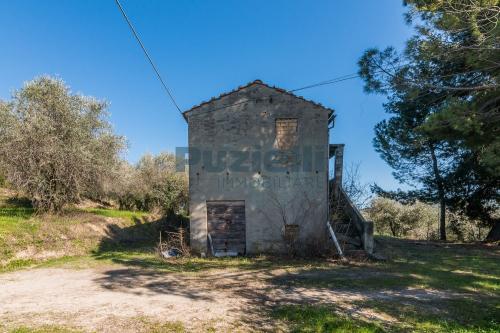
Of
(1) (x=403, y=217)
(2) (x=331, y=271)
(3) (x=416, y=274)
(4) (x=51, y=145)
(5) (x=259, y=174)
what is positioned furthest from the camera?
(1) (x=403, y=217)

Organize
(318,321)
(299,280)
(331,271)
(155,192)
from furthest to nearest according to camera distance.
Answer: (155,192)
(331,271)
(299,280)
(318,321)

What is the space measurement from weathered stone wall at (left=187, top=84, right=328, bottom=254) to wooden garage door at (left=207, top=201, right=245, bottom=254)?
275mm

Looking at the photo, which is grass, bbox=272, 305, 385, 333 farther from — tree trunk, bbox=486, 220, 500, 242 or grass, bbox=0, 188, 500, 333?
tree trunk, bbox=486, 220, 500, 242

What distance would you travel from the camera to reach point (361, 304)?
6.42 meters

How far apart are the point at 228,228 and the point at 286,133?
4.98 m

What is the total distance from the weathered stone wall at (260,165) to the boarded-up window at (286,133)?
10cm

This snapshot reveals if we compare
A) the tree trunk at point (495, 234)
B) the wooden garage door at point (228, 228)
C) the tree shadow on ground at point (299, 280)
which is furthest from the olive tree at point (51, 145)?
the tree trunk at point (495, 234)

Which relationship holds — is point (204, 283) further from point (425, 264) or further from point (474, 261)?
point (474, 261)

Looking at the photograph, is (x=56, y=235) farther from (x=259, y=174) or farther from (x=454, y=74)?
(x=454, y=74)

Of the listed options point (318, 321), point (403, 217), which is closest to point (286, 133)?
point (318, 321)

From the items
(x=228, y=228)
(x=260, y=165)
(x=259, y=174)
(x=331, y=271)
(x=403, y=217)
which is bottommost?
(x=403, y=217)

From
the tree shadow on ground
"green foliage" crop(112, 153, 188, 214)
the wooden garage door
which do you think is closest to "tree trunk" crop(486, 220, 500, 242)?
the tree shadow on ground

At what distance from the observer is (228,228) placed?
41.9 ft

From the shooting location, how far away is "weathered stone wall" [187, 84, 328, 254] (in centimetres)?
1268
